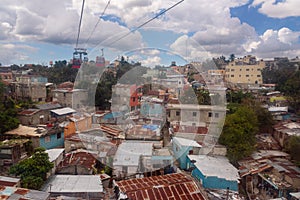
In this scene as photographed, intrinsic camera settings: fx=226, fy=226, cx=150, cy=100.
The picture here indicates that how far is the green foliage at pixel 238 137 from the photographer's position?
507cm

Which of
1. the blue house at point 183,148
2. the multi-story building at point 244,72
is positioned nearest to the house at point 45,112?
the blue house at point 183,148

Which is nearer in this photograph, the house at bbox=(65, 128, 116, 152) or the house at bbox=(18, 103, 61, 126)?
the house at bbox=(65, 128, 116, 152)

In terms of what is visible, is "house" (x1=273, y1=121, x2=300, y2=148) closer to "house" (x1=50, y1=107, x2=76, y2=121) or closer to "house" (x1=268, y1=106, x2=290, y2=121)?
"house" (x1=268, y1=106, x2=290, y2=121)

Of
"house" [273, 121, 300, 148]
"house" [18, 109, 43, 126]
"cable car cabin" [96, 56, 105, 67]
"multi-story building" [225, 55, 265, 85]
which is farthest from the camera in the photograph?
"multi-story building" [225, 55, 265, 85]

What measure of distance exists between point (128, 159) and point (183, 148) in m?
1.22

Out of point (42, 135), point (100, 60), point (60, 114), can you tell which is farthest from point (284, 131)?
point (60, 114)

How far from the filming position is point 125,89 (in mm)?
4941

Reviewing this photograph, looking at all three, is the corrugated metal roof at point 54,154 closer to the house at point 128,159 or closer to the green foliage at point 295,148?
the house at point 128,159

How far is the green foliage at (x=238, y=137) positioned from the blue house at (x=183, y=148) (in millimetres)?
755

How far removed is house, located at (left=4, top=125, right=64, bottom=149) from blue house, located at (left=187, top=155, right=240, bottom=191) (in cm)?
344

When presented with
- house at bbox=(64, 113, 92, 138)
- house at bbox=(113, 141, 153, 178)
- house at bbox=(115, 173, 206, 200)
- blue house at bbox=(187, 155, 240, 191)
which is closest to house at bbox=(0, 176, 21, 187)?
house at bbox=(115, 173, 206, 200)

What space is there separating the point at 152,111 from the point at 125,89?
50.9 inches

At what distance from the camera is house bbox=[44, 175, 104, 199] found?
341 cm

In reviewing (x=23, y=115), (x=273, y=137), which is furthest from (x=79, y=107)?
(x=273, y=137)
